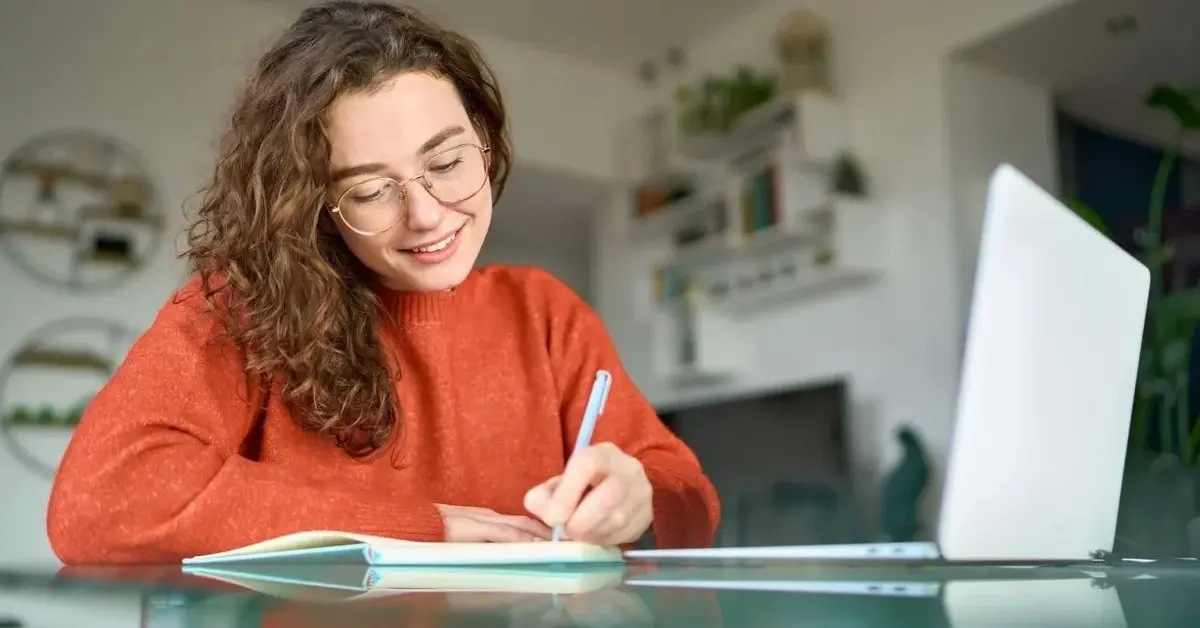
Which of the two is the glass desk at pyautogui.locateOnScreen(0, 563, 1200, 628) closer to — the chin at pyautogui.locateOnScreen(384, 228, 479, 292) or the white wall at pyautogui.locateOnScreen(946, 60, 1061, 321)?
the chin at pyautogui.locateOnScreen(384, 228, 479, 292)

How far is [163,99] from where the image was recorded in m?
3.53

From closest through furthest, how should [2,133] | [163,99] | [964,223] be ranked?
[964,223]
[2,133]
[163,99]

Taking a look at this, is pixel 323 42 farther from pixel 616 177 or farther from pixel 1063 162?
pixel 616 177

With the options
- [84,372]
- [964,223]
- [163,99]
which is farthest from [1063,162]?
[84,372]

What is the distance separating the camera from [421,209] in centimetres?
86

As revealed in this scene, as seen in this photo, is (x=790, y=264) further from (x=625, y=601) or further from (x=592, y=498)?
(x=625, y=601)

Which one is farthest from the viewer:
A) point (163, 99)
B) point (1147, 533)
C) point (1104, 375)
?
point (163, 99)

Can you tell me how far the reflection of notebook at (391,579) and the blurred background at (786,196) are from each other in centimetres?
238

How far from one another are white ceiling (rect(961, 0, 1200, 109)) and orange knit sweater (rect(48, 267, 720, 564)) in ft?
7.63

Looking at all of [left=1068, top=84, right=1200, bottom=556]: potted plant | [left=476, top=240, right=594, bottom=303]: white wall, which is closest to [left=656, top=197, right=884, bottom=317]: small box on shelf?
[left=1068, top=84, right=1200, bottom=556]: potted plant

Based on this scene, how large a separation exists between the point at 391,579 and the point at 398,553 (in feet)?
0.37

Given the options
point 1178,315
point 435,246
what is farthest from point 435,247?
point 1178,315

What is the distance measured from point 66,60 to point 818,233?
99.6 inches

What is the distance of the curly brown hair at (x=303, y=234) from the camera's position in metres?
0.84
